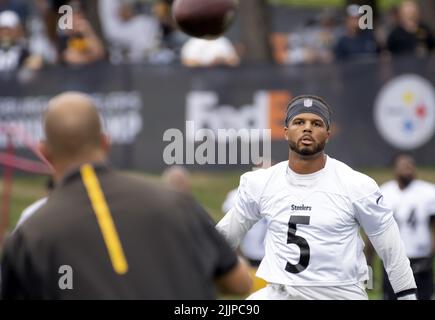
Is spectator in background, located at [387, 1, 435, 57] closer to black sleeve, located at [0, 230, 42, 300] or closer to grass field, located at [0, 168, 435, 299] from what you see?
grass field, located at [0, 168, 435, 299]

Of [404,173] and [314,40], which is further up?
[314,40]

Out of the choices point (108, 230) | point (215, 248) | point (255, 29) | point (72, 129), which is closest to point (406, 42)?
point (255, 29)

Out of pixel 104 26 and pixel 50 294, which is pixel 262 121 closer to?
pixel 104 26

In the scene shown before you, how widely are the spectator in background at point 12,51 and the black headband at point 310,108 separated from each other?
975 cm

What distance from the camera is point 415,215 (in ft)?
45.0

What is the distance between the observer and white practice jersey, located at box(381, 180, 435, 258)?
44.8ft

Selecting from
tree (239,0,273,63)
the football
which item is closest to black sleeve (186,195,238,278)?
the football

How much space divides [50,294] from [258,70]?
41.0ft

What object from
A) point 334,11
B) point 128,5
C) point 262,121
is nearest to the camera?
point 262,121

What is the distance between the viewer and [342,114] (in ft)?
55.1

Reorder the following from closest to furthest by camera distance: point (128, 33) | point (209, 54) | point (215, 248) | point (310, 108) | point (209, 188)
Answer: point (215, 248), point (310, 108), point (209, 188), point (209, 54), point (128, 33)

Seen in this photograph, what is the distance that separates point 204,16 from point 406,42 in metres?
9.16

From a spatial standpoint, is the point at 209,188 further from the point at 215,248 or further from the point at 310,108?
the point at 215,248
